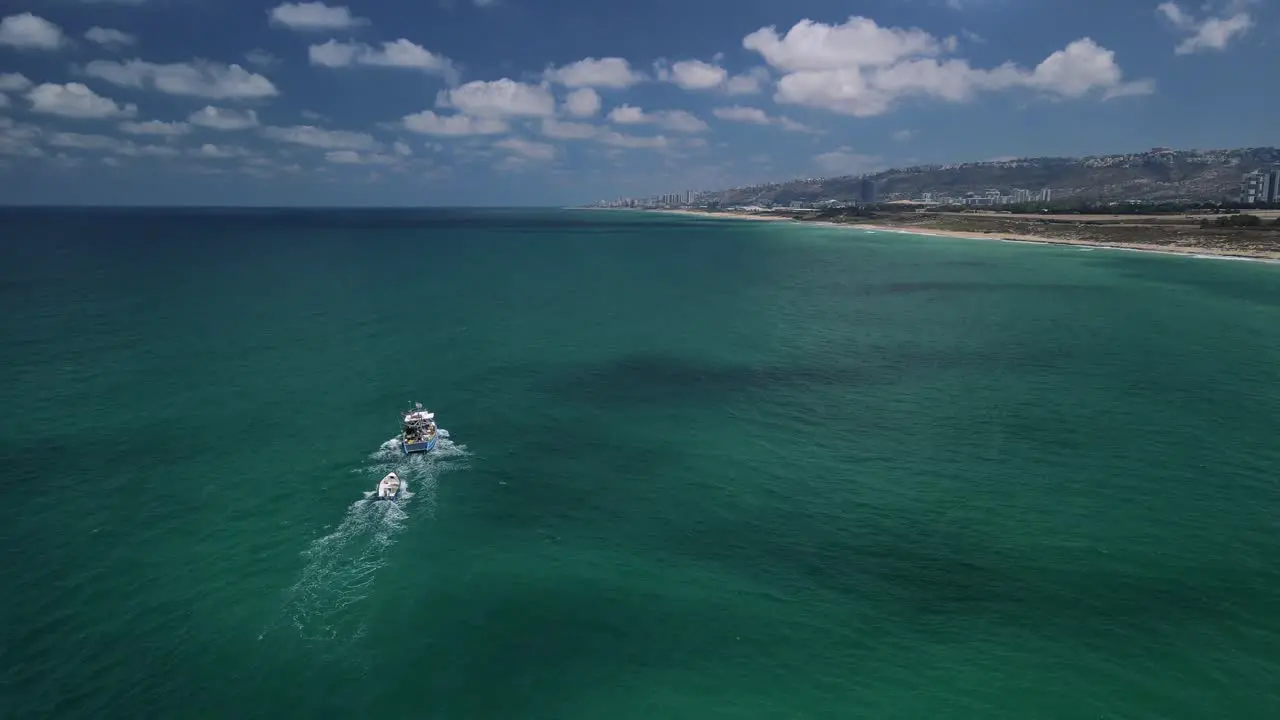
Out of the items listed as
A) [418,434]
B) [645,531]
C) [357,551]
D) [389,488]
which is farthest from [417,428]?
[645,531]

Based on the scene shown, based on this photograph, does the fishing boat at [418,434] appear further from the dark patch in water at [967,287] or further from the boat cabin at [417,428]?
the dark patch in water at [967,287]

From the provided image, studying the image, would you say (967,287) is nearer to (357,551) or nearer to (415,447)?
(415,447)

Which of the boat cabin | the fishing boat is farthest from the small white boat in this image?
the boat cabin

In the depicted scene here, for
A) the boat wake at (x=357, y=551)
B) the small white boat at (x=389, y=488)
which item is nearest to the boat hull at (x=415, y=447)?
the boat wake at (x=357, y=551)

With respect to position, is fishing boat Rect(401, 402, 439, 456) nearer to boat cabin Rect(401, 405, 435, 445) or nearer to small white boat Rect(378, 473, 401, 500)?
boat cabin Rect(401, 405, 435, 445)

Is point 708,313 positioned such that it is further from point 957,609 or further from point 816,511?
point 957,609

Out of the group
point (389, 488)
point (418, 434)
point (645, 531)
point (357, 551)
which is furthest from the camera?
point (418, 434)

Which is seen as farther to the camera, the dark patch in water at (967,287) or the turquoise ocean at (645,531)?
the dark patch in water at (967,287)
